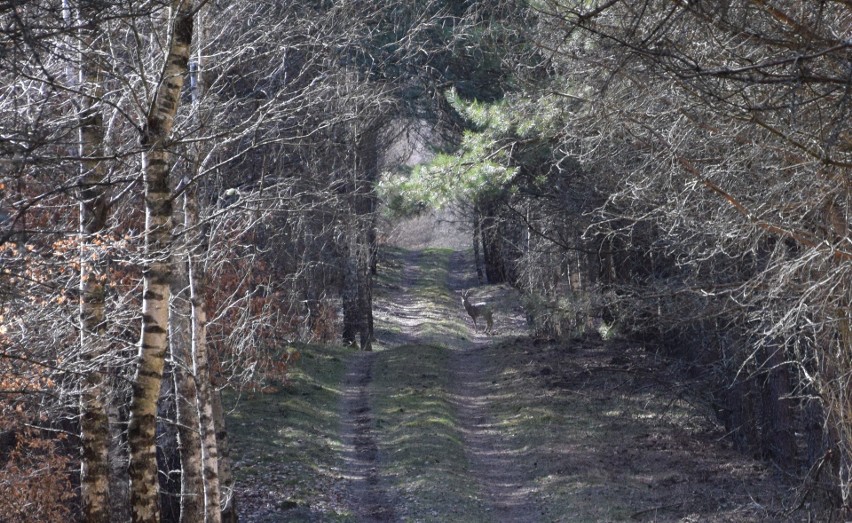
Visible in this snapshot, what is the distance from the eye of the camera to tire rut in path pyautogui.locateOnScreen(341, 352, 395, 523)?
13938mm

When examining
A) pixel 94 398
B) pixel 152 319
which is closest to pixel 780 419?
pixel 94 398

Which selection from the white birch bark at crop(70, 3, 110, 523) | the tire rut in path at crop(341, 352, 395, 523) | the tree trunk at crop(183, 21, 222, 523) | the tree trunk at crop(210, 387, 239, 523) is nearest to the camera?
the white birch bark at crop(70, 3, 110, 523)

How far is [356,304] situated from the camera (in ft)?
95.4

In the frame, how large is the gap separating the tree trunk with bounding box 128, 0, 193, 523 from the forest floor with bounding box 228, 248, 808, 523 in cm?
635

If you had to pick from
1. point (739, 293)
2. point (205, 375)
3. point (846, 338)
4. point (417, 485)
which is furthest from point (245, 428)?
point (846, 338)

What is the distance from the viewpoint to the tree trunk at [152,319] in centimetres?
722

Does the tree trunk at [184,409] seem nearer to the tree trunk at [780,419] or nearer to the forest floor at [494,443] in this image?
the forest floor at [494,443]

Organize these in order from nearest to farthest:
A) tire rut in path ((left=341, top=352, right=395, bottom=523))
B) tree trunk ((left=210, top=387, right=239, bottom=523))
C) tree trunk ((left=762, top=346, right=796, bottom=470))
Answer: tree trunk ((left=210, top=387, right=239, bottom=523)) < tire rut in path ((left=341, top=352, right=395, bottom=523)) < tree trunk ((left=762, top=346, right=796, bottom=470))

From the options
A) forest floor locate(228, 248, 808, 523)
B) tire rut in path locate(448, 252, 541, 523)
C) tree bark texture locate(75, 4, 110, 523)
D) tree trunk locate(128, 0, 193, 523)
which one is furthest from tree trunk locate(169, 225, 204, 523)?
tire rut in path locate(448, 252, 541, 523)

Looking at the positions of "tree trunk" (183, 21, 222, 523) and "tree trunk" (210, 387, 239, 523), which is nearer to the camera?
"tree trunk" (183, 21, 222, 523)

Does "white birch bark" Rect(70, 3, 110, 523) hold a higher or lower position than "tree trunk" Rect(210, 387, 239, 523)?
higher

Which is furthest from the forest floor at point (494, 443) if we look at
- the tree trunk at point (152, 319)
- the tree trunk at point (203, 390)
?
the tree trunk at point (152, 319)

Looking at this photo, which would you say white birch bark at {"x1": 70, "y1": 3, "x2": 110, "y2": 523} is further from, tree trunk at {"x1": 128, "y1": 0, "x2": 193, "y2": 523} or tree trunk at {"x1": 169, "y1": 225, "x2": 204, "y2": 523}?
tree trunk at {"x1": 128, "y1": 0, "x2": 193, "y2": 523}

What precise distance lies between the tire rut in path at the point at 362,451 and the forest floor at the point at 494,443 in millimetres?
40
